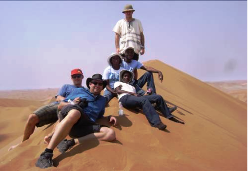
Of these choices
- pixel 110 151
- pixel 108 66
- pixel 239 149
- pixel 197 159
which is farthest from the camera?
pixel 108 66

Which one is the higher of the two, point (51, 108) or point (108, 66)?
point (108, 66)

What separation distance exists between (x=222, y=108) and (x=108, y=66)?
568cm

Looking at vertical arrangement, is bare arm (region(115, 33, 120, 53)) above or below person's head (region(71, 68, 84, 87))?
above

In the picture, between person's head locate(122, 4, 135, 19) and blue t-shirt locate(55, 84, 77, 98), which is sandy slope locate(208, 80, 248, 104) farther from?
blue t-shirt locate(55, 84, 77, 98)

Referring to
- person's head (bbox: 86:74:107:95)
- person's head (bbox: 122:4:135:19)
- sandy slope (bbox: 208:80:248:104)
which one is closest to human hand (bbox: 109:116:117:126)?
person's head (bbox: 86:74:107:95)

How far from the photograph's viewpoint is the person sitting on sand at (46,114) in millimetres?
3883

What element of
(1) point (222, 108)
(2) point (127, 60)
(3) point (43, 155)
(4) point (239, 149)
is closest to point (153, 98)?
(2) point (127, 60)

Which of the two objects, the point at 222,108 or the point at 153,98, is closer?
the point at 153,98

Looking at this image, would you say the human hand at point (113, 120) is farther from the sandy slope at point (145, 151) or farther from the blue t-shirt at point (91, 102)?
the blue t-shirt at point (91, 102)

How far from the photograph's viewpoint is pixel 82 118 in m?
3.09

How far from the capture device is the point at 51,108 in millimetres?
4055

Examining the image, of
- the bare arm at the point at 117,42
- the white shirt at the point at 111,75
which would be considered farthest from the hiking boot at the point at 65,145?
the bare arm at the point at 117,42

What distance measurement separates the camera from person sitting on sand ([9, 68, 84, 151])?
12.7 ft

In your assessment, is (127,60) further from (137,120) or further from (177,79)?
(177,79)
